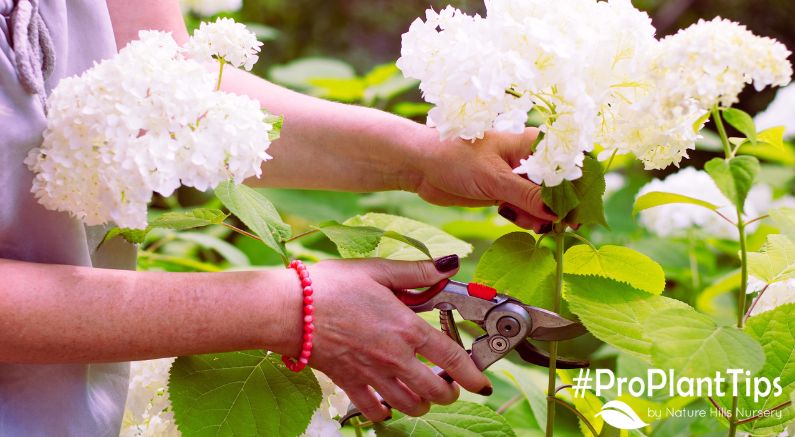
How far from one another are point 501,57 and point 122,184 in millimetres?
429

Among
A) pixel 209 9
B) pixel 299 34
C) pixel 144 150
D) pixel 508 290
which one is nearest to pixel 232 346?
pixel 144 150

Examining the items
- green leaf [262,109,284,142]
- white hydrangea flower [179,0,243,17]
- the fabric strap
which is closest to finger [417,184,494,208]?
green leaf [262,109,284,142]

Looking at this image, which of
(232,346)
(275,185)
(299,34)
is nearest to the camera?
(232,346)

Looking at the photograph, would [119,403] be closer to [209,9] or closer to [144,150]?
[144,150]

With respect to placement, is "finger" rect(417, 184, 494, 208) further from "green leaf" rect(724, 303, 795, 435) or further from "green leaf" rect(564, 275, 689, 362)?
"green leaf" rect(724, 303, 795, 435)

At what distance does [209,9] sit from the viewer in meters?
2.99

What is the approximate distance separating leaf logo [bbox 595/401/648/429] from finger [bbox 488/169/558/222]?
31cm

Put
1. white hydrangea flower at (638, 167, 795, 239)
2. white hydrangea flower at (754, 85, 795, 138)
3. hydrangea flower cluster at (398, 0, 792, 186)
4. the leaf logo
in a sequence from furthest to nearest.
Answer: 1. white hydrangea flower at (754, 85, 795, 138)
2. white hydrangea flower at (638, 167, 795, 239)
3. the leaf logo
4. hydrangea flower cluster at (398, 0, 792, 186)

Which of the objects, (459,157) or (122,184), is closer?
(122,184)

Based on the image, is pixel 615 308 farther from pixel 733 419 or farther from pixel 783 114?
pixel 783 114

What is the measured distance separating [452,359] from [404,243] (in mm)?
431

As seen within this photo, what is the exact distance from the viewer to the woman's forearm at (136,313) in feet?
3.16

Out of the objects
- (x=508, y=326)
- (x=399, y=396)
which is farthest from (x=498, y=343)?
(x=399, y=396)

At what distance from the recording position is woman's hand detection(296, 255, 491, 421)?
3.40 feet
